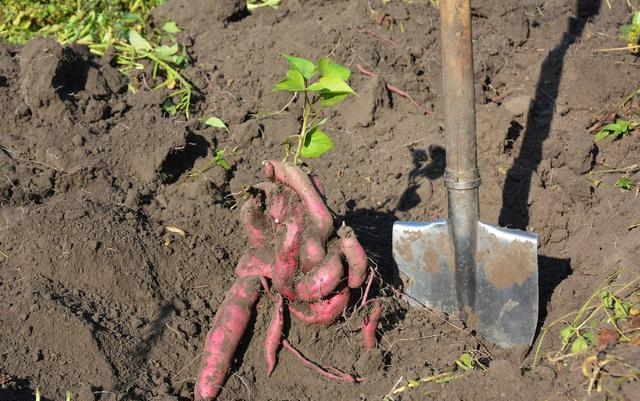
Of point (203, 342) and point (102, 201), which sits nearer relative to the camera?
point (203, 342)

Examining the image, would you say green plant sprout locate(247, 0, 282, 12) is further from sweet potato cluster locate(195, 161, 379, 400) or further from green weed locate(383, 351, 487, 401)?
green weed locate(383, 351, 487, 401)

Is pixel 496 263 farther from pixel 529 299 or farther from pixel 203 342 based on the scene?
pixel 203 342

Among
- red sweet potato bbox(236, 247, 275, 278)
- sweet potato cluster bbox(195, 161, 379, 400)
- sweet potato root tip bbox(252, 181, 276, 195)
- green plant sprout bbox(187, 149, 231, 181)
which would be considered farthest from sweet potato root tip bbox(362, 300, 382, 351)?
green plant sprout bbox(187, 149, 231, 181)

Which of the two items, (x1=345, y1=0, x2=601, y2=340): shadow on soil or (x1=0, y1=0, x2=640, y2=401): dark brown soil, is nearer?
(x1=0, y1=0, x2=640, y2=401): dark brown soil

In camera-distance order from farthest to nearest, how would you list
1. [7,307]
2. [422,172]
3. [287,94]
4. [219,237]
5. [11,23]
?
1. [11,23]
2. [287,94]
3. [422,172]
4. [219,237]
5. [7,307]

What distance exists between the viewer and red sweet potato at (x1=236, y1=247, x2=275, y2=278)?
9.87 feet

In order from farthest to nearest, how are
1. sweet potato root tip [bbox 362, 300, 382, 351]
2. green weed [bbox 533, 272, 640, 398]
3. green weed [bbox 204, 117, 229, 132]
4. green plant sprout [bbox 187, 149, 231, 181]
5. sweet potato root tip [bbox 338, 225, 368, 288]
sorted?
green weed [bbox 204, 117, 229, 132]
green plant sprout [bbox 187, 149, 231, 181]
sweet potato root tip [bbox 362, 300, 382, 351]
sweet potato root tip [bbox 338, 225, 368, 288]
green weed [bbox 533, 272, 640, 398]

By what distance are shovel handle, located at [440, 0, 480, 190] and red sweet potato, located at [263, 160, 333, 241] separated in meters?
0.56

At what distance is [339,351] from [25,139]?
73.7 inches

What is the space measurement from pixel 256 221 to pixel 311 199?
0.91ft

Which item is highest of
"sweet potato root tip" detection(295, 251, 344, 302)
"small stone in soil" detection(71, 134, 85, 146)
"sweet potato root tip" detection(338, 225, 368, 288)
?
"sweet potato root tip" detection(338, 225, 368, 288)

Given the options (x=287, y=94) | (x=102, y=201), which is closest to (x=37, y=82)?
(x=102, y=201)

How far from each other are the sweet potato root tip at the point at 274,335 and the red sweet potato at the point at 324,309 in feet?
0.20

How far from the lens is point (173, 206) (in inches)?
141
